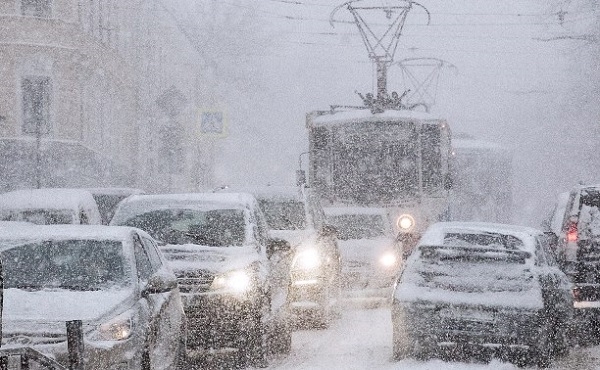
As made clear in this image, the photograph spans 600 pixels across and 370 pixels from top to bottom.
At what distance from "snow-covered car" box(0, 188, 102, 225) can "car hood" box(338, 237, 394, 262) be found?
178 inches

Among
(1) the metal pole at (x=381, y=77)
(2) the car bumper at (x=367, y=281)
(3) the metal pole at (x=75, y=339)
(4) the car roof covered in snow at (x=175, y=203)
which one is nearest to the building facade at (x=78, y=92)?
(1) the metal pole at (x=381, y=77)

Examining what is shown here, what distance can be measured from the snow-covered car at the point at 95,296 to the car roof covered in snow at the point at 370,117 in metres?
13.8

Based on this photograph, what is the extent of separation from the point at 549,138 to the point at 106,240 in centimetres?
6421

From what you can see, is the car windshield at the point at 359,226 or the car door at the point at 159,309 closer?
the car door at the point at 159,309

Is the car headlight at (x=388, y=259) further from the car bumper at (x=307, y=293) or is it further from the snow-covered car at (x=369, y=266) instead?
the car bumper at (x=307, y=293)

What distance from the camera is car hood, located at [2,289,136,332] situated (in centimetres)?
785

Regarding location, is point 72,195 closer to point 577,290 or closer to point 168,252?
point 168,252

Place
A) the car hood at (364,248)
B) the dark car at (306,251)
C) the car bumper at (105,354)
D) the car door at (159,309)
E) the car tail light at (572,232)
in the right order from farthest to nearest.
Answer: the car hood at (364,248) < the dark car at (306,251) < the car tail light at (572,232) < the car door at (159,309) < the car bumper at (105,354)

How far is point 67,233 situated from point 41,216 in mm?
9611

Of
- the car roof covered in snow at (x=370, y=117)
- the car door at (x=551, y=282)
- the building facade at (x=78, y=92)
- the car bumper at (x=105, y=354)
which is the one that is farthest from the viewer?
the building facade at (x=78, y=92)

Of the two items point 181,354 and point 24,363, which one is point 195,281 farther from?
point 24,363

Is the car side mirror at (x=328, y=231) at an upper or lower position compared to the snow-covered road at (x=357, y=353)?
upper

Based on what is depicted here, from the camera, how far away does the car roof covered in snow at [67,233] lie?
9.47 meters

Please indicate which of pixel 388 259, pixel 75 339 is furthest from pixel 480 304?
pixel 388 259
